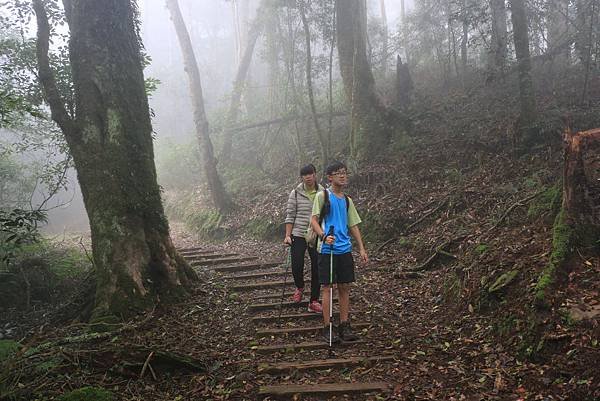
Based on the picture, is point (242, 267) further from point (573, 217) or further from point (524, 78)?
point (524, 78)

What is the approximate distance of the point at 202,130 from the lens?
54.9 feet

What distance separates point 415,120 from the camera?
1335 cm

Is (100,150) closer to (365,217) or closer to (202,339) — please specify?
(202,339)

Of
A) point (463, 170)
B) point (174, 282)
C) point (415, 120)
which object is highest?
point (415, 120)

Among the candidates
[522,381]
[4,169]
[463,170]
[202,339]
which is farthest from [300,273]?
[4,169]

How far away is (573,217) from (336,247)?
2.62 metres

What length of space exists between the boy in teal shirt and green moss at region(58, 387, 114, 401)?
2.44m

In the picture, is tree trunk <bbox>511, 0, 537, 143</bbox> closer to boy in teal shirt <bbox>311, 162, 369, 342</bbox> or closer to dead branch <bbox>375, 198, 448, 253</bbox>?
dead branch <bbox>375, 198, 448, 253</bbox>

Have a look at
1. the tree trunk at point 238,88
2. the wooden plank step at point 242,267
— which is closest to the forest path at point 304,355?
the wooden plank step at point 242,267

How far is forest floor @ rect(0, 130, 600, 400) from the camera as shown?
397 centimetres

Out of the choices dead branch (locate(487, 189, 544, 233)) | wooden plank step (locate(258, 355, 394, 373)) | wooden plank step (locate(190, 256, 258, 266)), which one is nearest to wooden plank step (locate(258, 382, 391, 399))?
wooden plank step (locate(258, 355, 394, 373))

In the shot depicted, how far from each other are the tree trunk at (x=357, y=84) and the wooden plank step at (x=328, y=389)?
9.00 metres

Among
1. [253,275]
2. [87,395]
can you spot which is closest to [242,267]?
[253,275]

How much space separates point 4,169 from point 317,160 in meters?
11.9
